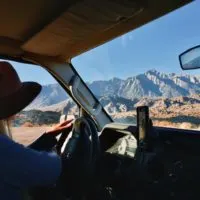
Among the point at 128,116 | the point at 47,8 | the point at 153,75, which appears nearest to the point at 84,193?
the point at 128,116

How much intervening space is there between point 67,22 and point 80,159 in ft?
4.28

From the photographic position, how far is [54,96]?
3758 millimetres

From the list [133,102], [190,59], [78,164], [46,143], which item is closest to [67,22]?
[133,102]

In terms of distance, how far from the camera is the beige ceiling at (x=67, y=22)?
263cm

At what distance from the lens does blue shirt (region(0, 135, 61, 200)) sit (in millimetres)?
1495

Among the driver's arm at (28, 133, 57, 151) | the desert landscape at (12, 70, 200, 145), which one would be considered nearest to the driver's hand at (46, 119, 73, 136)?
the driver's arm at (28, 133, 57, 151)

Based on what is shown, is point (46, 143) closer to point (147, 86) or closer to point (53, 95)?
point (53, 95)

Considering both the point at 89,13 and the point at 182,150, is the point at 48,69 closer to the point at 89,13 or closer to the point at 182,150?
the point at 89,13

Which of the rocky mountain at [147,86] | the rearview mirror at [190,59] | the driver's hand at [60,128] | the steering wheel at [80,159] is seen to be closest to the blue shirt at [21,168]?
the steering wheel at [80,159]

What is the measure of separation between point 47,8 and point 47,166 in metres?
1.60

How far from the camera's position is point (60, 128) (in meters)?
2.38

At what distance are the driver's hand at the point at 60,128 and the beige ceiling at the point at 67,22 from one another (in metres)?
0.90

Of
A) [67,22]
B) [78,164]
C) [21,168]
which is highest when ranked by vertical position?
[67,22]

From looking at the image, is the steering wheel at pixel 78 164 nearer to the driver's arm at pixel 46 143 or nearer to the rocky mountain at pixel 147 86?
the driver's arm at pixel 46 143
